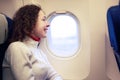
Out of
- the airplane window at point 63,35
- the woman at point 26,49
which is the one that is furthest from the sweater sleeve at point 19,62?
the airplane window at point 63,35

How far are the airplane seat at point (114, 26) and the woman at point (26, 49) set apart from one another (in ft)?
2.01

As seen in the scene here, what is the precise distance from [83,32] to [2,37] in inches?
37.0

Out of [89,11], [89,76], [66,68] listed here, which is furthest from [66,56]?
[89,11]

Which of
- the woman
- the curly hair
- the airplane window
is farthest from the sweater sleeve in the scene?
the airplane window

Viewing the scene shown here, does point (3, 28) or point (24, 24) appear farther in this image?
point (24, 24)

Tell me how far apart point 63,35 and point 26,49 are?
867mm

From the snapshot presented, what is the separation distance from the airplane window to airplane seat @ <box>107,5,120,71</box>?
1.33 feet

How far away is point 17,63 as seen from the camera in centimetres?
167

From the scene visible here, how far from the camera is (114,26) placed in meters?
2.15

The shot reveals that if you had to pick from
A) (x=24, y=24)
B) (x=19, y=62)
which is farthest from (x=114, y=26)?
(x=19, y=62)

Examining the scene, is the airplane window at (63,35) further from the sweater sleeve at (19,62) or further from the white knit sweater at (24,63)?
the sweater sleeve at (19,62)

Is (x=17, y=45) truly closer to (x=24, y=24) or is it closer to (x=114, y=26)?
(x=24, y=24)

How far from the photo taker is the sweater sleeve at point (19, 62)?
1.67 metres

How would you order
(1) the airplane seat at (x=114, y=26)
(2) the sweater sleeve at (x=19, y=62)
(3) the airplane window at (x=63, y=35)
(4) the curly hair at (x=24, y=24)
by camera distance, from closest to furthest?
(2) the sweater sleeve at (x=19, y=62), (4) the curly hair at (x=24, y=24), (1) the airplane seat at (x=114, y=26), (3) the airplane window at (x=63, y=35)
